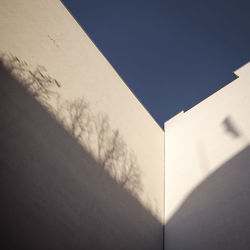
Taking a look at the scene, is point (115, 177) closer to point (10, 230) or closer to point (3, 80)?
point (10, 230)

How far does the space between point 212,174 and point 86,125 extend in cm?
308

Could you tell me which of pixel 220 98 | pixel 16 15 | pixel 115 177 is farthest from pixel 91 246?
pixel 220 98

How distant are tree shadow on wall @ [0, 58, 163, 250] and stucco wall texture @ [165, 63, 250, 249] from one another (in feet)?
4.60

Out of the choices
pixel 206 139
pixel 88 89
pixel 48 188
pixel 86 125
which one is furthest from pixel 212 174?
pixel 48 188

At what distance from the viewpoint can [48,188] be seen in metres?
2.77

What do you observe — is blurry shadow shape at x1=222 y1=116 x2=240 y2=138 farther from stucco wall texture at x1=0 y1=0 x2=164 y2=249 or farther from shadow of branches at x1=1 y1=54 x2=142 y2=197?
shadow of branches at x1=1 y1=54 x2=142 y2=197

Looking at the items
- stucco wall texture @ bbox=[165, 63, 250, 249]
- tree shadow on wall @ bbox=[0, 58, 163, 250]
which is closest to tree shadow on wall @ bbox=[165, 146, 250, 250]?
stucco wall texture @ bbox=[165, 63, 250, 249]

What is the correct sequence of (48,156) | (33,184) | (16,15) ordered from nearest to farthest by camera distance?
(33,184) < (48,156) < (16,15)

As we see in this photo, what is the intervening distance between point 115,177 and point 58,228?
1.54 metres

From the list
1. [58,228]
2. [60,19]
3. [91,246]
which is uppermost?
[60,19]

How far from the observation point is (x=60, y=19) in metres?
4.13

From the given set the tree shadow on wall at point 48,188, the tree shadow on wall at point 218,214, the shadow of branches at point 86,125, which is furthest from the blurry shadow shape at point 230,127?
the tree shadow on wall at point 48,188

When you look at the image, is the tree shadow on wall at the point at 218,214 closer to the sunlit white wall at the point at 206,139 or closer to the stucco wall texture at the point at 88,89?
the sunlit white wall at the point at 206,139

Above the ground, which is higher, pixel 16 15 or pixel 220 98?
pixel 16 15
